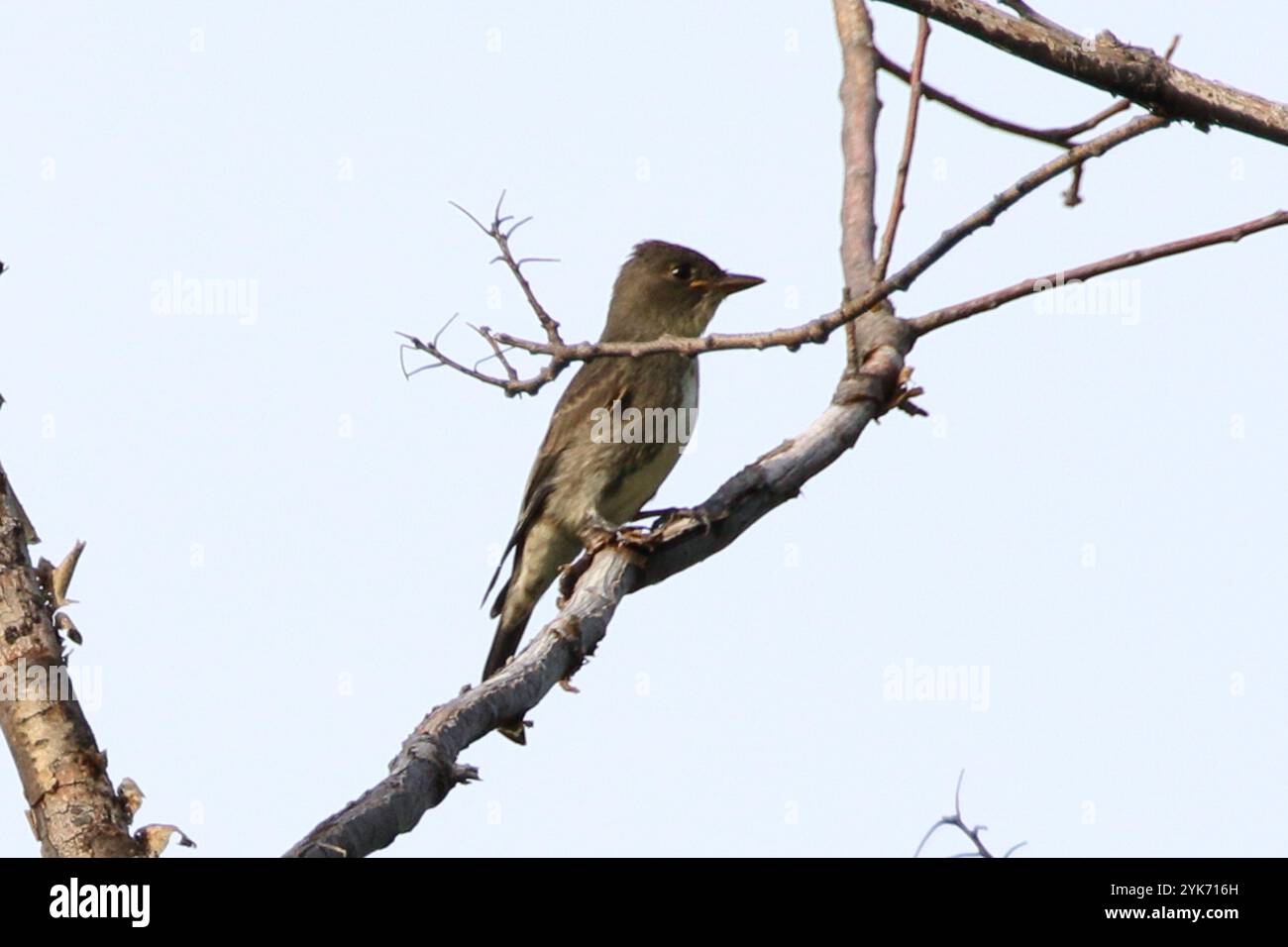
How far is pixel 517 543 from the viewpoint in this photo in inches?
299

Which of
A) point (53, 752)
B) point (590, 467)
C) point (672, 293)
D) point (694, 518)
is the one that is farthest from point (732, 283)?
point (53, 752)

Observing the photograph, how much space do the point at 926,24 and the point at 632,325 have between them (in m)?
3.53

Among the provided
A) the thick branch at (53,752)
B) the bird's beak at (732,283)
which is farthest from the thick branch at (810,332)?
the bird's beak at (732,283)

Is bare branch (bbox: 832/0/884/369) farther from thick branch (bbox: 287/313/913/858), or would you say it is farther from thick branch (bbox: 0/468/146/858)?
thick branch (bbox: 0/468/146/858)

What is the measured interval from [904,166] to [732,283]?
12.0ft

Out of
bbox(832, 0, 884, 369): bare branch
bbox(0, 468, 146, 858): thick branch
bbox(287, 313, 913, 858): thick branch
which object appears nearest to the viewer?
bbox(287, 313, 913, 858): thick branch

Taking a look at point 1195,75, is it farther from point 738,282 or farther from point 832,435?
point 738,282

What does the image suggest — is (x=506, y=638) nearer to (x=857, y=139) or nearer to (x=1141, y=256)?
(x=857, y=139)

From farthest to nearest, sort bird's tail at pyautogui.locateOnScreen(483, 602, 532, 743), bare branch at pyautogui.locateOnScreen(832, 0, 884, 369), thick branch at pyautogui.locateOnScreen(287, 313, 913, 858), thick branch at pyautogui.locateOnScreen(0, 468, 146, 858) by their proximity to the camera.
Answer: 1. bird's tail at pyautogui.locateOnScreen(483, 602, 532, 743)
2. bare branch at pyautogui.locateOnScreen(832, 0, 884, 369)
3. thick branch at pyautogui.locateOnScreen(0, 468, 146, 858)
4. thick branch at pyautogui.locateOnScreen(287, 313, 913, 858)

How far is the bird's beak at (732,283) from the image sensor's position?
8.10 meters

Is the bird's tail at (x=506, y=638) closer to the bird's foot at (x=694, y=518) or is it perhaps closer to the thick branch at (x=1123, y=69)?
the bird's foot at (x=694, y=518)

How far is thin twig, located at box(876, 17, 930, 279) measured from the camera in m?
4.38

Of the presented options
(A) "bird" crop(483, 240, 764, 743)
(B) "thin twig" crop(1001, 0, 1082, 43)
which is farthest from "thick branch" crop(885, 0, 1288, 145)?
(A) "bird" crop(483, 240, 764, 743)
